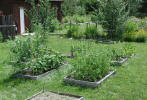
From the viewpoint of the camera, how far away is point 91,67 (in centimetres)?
625

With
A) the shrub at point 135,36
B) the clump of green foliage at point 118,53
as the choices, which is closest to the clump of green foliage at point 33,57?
the clump of green foliage at point 118,53

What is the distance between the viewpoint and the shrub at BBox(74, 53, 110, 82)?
20.4 ft

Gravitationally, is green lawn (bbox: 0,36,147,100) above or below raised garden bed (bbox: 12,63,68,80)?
below

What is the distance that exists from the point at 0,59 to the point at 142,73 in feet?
17.7

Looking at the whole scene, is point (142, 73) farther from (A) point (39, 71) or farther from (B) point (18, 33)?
(B) point (18, 33)

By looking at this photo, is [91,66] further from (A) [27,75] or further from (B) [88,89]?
(A) [27,75]

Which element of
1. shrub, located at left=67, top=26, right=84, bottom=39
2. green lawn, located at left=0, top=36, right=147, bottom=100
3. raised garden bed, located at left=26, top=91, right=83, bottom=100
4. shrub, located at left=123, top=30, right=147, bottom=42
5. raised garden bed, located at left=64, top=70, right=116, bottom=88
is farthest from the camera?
shrub, located at left=67, top=26, right=84, bottom=39

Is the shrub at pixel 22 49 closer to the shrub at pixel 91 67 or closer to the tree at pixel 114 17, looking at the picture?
the shrub at pixel 91 67

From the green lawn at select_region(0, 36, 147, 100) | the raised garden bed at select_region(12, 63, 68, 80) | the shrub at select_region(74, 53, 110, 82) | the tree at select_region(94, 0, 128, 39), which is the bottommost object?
the green lawn at select_region(0, 36, 147, 100)

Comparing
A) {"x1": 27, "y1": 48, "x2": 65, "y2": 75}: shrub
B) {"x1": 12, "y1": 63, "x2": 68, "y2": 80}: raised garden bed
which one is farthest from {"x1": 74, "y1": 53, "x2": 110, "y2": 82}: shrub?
{"x1": 27, "y1": 48, "x2": 65, "y2": 75}: shrub

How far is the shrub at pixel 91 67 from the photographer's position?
6.21 metres

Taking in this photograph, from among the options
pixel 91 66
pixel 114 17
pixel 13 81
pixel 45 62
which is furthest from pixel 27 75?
pixel 114 17

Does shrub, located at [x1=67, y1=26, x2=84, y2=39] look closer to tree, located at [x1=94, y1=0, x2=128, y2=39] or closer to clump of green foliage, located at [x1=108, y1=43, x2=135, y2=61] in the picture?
tree, located at [x1=94, y1=0, x2=128, y2=39]

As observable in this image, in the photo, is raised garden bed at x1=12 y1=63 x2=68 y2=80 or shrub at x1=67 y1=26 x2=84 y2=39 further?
shrub at x1=67 y1=26 x2=84 y2=39
